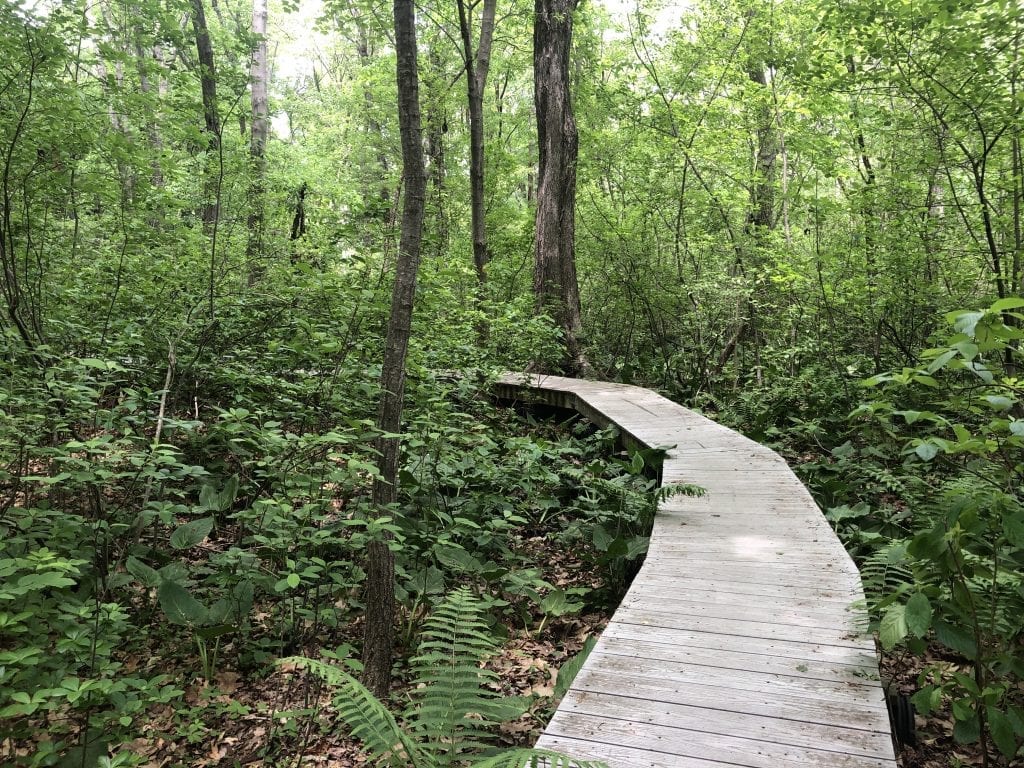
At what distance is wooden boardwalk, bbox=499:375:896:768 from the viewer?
7.43 ft

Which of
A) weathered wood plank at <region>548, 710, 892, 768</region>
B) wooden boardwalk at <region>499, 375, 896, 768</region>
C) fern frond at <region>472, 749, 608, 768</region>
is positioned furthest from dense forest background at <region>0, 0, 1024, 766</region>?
fern frond at <region>472, 749, 608, 768</region>

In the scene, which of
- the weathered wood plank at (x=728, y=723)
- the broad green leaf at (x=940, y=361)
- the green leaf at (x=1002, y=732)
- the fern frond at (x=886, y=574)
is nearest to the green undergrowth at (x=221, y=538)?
the weathered wood plank at (x=728, y=723)

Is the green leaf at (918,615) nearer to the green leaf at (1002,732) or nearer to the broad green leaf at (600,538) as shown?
the green leaf at (1002,732)

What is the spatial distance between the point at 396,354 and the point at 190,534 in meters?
2.05

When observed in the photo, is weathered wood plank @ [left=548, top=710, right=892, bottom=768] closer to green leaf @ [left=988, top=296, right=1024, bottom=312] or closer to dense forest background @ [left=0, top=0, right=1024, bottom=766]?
dense forest background @ [left=0, top=0, right=1024, bottom=766]

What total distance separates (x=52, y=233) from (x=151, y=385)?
2.43 meters

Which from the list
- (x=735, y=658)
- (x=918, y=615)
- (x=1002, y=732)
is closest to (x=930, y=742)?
(x=1002, y=732)

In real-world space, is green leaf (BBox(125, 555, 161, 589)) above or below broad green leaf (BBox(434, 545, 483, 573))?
above

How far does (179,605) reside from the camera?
Answer: 380 centimetres

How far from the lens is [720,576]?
12.3 ft

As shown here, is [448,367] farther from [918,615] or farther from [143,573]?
[918,615]

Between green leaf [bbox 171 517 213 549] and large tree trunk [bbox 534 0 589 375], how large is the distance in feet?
26.0

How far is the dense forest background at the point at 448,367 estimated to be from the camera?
3160mm

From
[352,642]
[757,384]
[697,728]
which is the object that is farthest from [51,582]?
[757,384]
